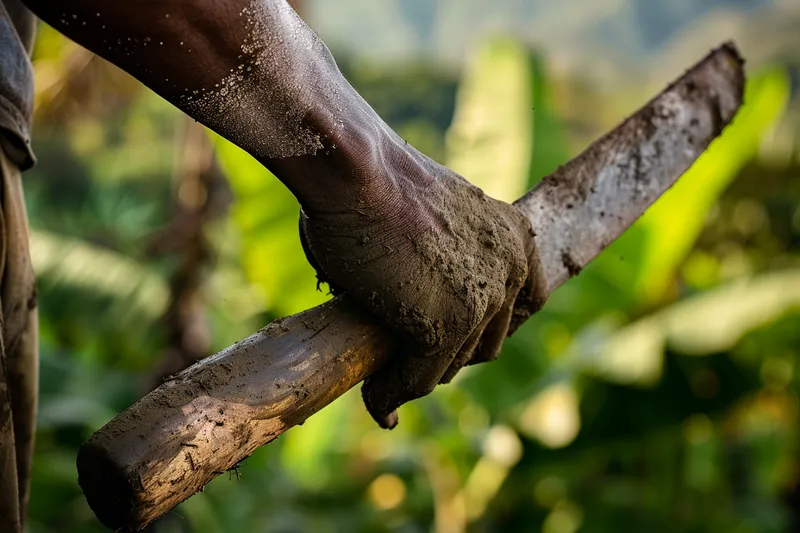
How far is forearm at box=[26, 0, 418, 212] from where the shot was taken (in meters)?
0.56

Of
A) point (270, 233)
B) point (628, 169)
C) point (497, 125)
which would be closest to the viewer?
point (628, 169)

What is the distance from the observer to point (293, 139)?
2.18ft

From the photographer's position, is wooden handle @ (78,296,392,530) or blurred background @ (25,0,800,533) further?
blurred background @ (25,0,800,533)

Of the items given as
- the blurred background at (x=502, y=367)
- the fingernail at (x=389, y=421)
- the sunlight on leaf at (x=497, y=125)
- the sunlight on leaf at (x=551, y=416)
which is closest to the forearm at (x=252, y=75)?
the fingernail at (x=389, y=421)

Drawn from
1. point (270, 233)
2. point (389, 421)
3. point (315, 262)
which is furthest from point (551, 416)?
point (315, 262)

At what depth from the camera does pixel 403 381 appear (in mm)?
756

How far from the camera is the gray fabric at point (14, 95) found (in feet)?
2.65

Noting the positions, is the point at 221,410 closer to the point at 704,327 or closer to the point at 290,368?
the point at 290,368

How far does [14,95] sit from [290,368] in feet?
1.43

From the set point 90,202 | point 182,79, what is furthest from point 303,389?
point 90,202

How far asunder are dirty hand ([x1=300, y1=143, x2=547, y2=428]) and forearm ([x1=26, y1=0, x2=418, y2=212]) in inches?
1.2

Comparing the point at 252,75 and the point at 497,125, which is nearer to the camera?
the point at 252,75

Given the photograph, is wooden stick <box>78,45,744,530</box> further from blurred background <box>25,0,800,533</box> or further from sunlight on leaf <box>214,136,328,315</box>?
sunlight on leaf <box>214,136,328,315</box>

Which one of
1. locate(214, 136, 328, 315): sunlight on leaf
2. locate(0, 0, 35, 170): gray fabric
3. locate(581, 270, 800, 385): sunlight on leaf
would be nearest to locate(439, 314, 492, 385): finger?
locate(0, 0, 35, 170): gray fabric
